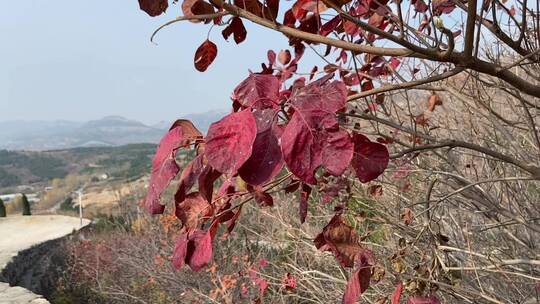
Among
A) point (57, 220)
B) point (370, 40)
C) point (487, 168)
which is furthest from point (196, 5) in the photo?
point (57, 220)

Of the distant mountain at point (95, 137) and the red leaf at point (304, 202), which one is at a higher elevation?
the red leaf at point (304, 202)

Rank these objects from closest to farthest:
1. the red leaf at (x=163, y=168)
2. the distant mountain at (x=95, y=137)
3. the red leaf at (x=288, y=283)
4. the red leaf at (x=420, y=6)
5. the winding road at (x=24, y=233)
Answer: the red leaf at (x=163, y=168)
the red leaf at (x=420, y=6)
the red leaf at (x=288, y=283)
the winding road at (x=24, y=233)
the distant mountain at (x=95, y=137)

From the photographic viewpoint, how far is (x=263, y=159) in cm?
61

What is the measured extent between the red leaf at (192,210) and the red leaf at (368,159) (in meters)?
0.29

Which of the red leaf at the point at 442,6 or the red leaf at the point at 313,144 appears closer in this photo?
the red leaf at the point at 313,144

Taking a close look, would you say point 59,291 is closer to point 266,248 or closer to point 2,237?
point 2,237

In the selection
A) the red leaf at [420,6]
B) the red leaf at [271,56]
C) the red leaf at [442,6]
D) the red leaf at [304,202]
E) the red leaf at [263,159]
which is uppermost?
the red leaf at [420,6]

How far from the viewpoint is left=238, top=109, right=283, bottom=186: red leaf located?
1.97ft

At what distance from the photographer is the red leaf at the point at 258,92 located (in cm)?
69

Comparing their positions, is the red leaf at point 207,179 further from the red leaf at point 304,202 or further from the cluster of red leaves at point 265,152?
the red leaf at point 304,202

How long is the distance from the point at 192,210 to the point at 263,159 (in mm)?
335

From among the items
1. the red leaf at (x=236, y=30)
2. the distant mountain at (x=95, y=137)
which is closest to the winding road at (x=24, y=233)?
the red leaf at (x=236, y=30)

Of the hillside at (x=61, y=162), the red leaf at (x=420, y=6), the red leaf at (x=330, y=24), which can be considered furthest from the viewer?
the hillside at (x=61, y=162)

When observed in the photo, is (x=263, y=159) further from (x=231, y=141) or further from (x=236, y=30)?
(x=236, y=30)
